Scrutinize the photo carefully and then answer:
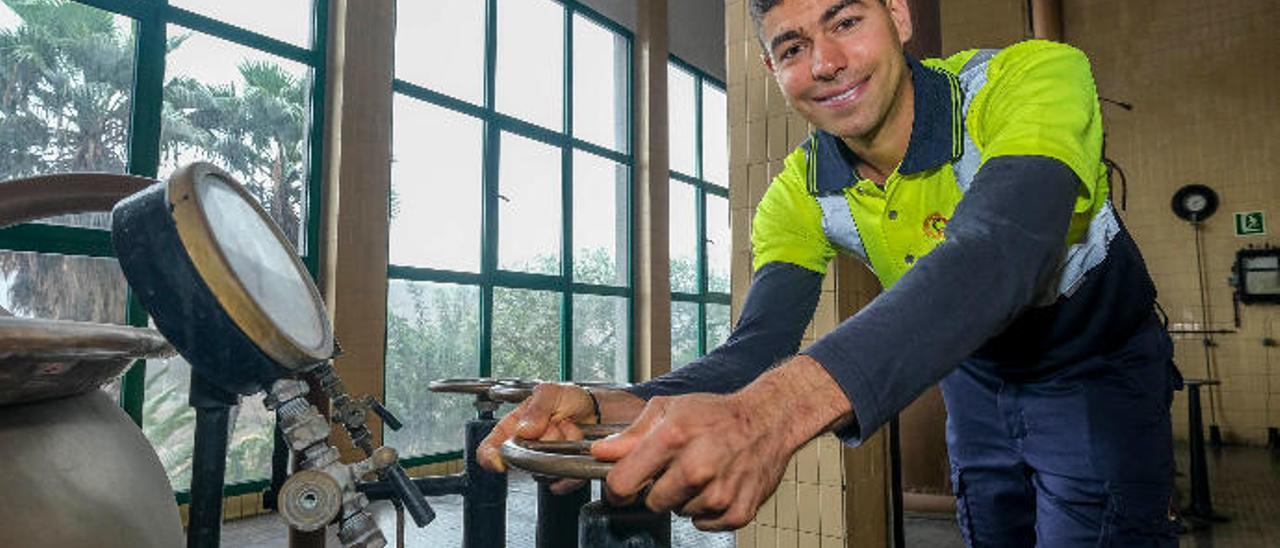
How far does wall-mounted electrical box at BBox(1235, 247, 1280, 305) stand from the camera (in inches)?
272

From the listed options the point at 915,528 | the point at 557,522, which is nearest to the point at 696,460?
the point at 557,522

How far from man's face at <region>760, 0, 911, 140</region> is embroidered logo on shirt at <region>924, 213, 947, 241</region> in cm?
18

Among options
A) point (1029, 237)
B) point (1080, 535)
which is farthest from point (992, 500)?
point (1029, 237)

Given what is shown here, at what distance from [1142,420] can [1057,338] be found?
8.2 inches

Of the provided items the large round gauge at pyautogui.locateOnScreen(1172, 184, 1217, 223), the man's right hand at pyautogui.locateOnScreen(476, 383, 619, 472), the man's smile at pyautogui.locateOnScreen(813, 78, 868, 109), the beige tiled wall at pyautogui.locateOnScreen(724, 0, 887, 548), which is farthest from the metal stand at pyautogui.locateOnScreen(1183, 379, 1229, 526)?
the large round gauge at pyautogui.locateOnScreen(1172, 184, 1217, 223)

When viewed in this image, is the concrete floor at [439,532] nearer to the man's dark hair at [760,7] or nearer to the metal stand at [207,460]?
the metal stand at [207,460]

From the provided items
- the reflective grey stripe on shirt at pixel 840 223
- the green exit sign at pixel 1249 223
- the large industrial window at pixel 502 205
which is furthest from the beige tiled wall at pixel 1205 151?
the reflective grey stripe on shirt at pixel 840 223

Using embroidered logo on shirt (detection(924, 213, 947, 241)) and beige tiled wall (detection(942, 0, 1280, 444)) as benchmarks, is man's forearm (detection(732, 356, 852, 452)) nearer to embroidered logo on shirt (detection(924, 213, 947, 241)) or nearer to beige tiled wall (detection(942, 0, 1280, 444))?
embroidered logo on shirt (detection(924, 213, 947, 241))

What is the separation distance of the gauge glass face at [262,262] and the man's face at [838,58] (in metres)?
0.85

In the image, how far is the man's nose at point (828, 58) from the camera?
1.18 meters

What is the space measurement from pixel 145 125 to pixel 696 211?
239 inches

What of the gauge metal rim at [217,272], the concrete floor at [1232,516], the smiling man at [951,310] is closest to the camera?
the smiling man at [951,310]

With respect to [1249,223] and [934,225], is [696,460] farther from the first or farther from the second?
[1249,223]

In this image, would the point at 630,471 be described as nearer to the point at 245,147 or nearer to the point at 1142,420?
the point at 1142,420
